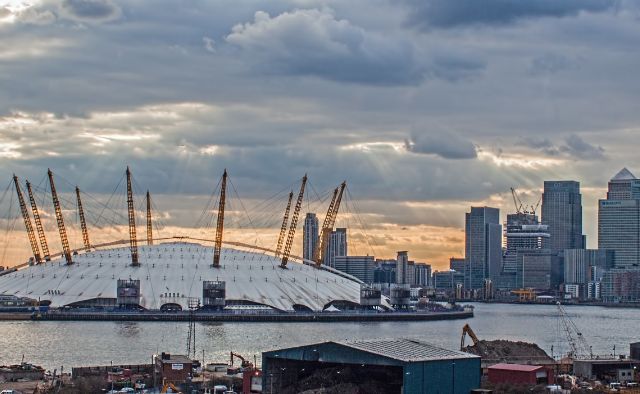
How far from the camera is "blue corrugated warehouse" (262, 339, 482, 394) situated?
34.5 meters

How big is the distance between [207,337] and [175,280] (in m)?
25.7

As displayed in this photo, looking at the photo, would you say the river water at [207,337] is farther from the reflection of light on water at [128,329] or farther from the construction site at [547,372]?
the construction site at [547,372]

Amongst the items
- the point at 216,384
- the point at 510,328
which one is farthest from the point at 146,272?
the point at 216,384

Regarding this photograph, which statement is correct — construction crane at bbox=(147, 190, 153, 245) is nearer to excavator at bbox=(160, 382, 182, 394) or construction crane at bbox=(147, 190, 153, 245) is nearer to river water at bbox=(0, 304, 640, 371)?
river water at bbox=(0, 304, 640, 371)

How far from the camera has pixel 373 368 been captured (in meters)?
35.8

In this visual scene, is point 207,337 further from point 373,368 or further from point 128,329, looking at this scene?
point 373,368

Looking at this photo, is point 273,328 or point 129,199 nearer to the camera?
point 273,328

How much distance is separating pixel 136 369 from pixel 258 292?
51.6 meters

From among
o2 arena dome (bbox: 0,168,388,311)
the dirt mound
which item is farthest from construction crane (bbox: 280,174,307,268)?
the dirt mound

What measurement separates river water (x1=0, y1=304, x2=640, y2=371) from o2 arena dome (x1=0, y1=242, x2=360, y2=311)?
18.3ft

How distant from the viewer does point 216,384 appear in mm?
40594

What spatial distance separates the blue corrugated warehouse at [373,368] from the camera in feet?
113

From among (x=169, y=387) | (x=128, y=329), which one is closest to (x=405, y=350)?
(x=169, y=387)

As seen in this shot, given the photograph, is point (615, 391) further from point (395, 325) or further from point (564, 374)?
point (395, 325)
